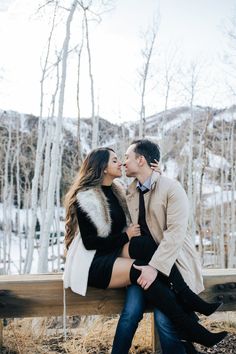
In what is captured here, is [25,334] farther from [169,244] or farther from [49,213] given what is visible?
[49,213]

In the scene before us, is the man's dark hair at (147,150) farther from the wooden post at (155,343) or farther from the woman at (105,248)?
the wooden post at (155,343)

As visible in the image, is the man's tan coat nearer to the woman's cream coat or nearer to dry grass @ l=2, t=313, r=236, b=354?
the woman's cream coat

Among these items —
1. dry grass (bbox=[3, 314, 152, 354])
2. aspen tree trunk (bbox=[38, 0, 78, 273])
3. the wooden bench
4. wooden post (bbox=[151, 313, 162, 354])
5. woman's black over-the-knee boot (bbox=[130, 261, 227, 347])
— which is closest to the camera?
woman's black over-the-knee boot (bbox=[130, 261, 227, 347])

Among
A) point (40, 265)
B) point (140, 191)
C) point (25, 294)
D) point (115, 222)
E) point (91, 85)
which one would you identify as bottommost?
point (40, 265)

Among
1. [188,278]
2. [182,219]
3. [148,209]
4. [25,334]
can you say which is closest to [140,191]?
[148,209]

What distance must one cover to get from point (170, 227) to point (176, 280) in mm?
309

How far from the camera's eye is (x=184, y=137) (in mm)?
19266

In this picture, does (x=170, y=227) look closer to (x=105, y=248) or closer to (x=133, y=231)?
(x=133, y=231)

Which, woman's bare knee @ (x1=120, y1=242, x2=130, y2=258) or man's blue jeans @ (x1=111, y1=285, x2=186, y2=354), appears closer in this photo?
man's blue jeans @ (x1=111, y1=285, x2=186, y2=354)

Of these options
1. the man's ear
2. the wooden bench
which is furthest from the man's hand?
the man's ear

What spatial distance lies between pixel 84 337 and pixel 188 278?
0.96 meters

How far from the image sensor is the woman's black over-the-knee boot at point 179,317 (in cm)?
204

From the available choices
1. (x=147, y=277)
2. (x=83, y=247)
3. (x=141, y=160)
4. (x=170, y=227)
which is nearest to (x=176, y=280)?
(x=147, y=277)

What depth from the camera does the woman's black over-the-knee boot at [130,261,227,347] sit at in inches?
80.1
